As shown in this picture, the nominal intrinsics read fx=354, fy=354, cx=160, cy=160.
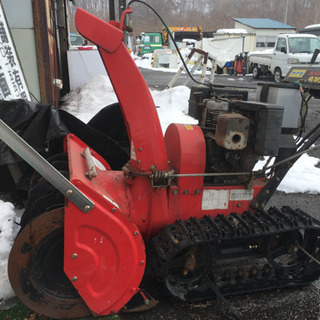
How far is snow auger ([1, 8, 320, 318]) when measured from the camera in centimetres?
206

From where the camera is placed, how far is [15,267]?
2057 millimetres

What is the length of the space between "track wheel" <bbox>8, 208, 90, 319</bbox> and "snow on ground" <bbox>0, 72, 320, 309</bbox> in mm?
397

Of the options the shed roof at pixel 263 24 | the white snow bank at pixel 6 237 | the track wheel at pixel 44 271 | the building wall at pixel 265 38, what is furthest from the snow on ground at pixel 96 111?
the shed roof at pixel 263 24

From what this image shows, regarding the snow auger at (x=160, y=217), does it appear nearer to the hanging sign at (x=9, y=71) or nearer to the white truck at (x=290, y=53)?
the hanging sign at (x=9, y=71)

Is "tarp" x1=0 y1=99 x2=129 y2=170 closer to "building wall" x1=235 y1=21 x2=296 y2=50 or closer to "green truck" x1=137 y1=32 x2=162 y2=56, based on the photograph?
"building wall" x1=235 y1=21 x2=296 y2=50

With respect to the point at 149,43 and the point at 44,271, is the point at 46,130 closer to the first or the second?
the point at 44,271

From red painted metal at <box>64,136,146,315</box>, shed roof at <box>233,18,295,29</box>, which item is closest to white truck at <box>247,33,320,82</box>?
shed roof at <box>233,18,295,29</box>

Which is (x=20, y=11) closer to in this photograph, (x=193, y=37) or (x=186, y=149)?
(x=186, y=149)

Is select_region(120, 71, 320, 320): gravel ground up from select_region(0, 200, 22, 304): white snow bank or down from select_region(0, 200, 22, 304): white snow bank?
down

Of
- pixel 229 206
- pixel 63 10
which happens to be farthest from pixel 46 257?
pixel 63 10

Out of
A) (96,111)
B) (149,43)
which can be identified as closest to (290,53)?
(96,111)

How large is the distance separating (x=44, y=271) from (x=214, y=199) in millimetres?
1203

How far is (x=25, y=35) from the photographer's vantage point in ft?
17.2

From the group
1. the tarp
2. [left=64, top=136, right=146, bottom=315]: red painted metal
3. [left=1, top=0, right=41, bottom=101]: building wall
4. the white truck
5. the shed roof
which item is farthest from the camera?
the shed roof
